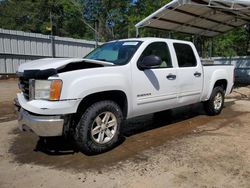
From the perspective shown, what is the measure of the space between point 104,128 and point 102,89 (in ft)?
2.19

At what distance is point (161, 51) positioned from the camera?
6156 millimetres

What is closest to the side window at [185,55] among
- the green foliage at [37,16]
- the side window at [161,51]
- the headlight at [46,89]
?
the side window at [161,51]

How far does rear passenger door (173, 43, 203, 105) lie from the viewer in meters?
6.40

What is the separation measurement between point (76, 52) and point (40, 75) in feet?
56.8

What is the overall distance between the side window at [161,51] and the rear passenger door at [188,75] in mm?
288

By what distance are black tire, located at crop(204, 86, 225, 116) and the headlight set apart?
4.62m

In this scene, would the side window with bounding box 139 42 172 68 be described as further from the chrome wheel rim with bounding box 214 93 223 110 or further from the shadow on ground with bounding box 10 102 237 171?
the chrome wheel rim with bounding box 214 93 223 110

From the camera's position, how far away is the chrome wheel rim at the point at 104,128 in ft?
15.8

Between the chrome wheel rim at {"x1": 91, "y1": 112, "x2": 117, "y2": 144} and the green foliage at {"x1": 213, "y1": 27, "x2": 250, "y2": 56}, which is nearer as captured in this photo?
the chrome wheel rim at {"x1": 91, "y1": 112, "x2": 117, "y2": 144}

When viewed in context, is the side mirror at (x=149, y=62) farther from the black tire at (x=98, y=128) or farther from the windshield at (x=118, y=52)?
the black tire at (x=98, y=128)

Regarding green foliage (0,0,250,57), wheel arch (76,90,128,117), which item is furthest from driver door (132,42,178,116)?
green foliage (0,0,250,57)

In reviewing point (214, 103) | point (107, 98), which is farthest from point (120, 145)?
point (214, 103)

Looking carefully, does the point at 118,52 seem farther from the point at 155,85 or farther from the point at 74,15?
the point at 74,15

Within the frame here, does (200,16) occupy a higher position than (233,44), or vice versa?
(200,16)
